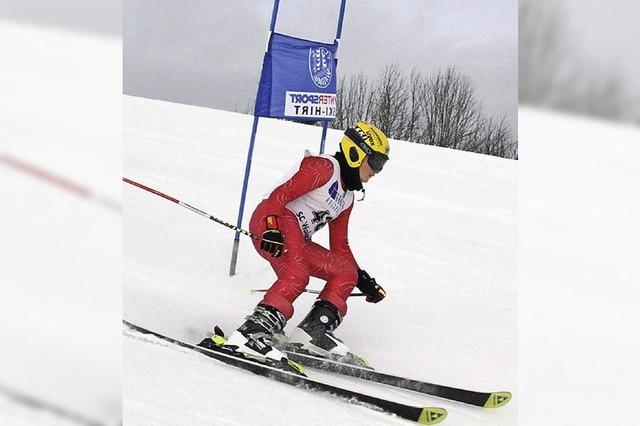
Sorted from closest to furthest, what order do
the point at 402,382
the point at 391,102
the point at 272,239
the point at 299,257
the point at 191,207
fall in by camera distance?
the point at 272,239 → the point at 299,257 → the point at 402,382 → the point at 191,207 → the point at 391,102

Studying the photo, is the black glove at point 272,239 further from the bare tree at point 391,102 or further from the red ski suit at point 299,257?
the bare tree at point 391,102

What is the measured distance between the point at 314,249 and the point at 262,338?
1.03 ft

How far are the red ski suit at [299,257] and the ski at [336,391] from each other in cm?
18

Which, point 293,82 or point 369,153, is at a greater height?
point 293,82

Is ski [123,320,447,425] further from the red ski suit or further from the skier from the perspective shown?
the red ski suit

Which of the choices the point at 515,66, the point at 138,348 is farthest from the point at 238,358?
the point at 515,66

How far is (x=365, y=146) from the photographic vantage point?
3.29 m

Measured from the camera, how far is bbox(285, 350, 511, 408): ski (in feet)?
10.7

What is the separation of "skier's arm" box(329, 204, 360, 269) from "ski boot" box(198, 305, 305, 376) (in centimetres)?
30

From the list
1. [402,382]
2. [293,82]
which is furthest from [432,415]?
[293,82]
